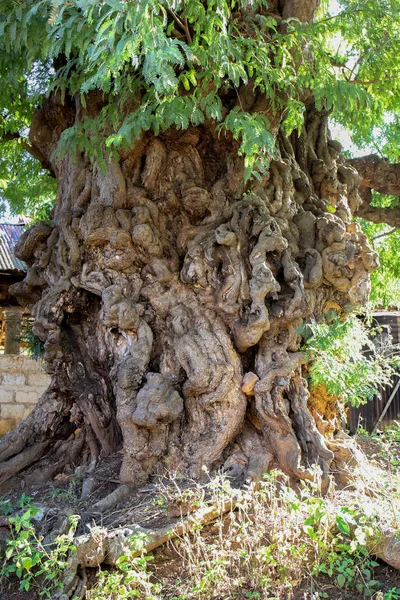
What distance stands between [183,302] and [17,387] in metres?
6.37

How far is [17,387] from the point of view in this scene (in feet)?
33.3

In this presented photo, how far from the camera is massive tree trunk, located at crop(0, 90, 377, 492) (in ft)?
14.3

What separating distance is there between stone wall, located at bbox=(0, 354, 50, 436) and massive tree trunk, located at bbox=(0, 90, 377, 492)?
4.78m

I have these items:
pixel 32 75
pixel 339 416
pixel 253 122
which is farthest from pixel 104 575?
pixel 32 75

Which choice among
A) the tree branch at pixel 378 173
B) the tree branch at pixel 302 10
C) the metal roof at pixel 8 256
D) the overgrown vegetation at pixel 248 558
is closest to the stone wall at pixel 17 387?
the metal roof at pixel 8 256

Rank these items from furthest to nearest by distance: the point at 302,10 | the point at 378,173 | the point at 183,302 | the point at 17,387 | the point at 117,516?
the point at 17,387 → the point at 378,173 → the point at 302,10 → the point at 183,302 → the point at 117,516

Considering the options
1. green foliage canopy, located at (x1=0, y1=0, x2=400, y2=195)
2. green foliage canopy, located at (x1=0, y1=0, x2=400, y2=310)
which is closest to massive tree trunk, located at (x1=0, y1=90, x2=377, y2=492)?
green foliage canopy, located at (x1=0, y1=0, x2=400, y2=310)

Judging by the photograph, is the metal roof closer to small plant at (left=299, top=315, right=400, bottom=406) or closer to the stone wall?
the stone wall

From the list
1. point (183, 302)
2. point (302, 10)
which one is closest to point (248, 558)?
point (183, 302)

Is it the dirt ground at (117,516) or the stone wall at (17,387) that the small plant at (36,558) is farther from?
the stone wall at (17,387)

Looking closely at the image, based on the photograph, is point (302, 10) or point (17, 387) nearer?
point (302, 10)

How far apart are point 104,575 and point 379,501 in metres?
1.91

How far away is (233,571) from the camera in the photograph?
344 centimetres

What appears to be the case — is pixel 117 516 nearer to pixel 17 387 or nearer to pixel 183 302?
pixel 183 302
